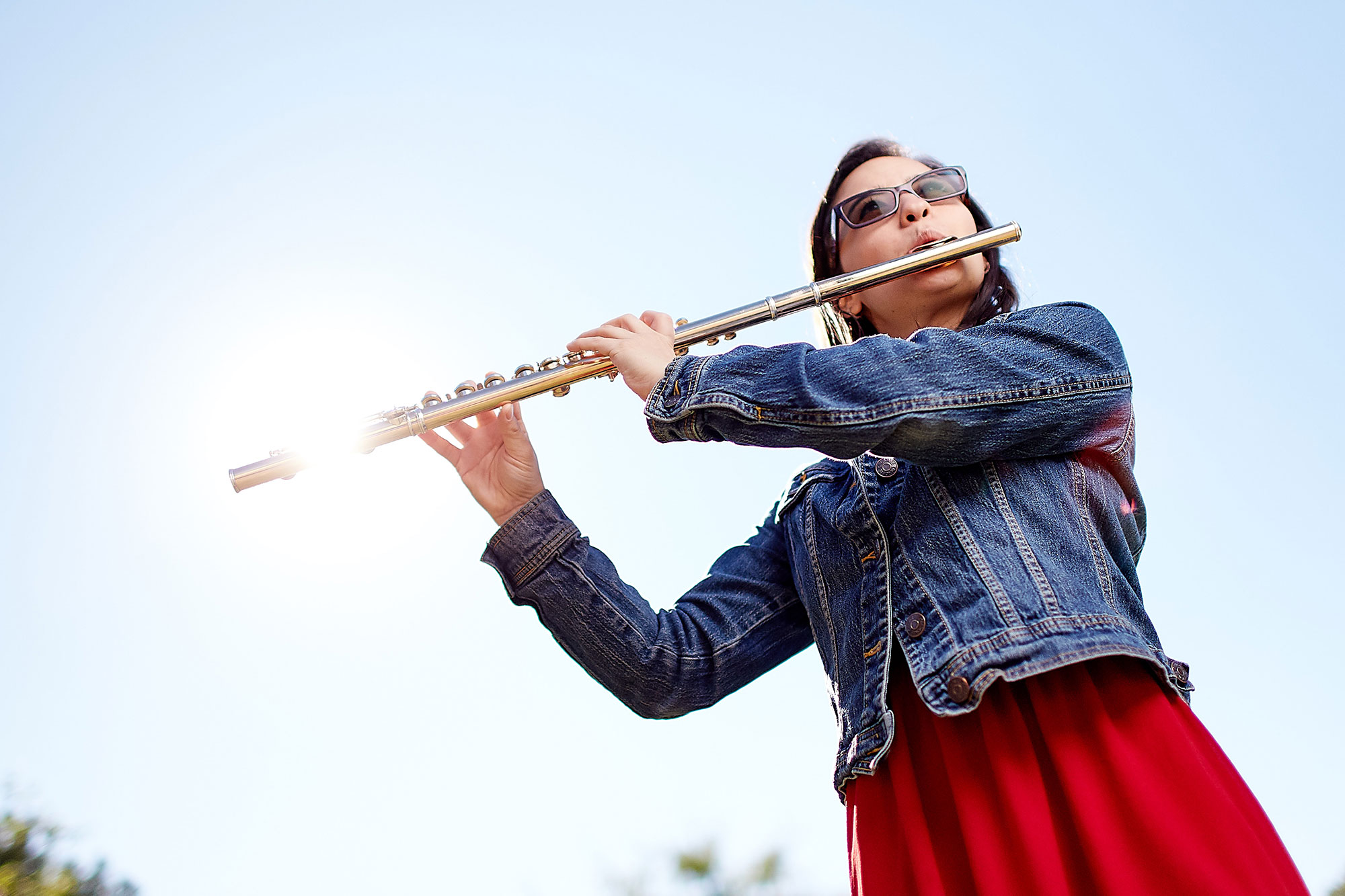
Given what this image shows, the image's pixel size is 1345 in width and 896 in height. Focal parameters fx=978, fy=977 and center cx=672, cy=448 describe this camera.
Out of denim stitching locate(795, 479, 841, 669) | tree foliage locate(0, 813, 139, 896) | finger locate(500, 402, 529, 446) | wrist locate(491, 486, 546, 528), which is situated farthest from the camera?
tree foliage locate(0, 813, 139, 896)

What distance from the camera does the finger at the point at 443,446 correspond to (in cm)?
224

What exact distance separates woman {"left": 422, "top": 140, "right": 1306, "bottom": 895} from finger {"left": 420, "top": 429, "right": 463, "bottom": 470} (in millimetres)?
367

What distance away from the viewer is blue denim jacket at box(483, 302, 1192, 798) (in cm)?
143

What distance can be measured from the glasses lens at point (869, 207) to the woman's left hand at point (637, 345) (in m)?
0.56

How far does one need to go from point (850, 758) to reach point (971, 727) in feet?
0.65

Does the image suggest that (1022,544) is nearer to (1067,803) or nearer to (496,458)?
(1067,803)

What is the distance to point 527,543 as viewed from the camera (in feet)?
6.68

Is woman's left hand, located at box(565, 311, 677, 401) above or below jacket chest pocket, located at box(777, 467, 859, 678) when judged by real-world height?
above

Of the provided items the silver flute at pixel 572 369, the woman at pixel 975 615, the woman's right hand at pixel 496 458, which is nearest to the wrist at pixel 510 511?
the woman's right hand at pixel 496 458

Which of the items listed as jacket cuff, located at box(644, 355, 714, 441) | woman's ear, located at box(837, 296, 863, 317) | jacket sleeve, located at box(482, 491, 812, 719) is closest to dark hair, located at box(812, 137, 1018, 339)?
woman's ear, located at box(837, 296, 863, 317)

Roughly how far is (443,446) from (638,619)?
638mm

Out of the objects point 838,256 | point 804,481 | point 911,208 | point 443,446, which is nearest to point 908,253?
point 911,208

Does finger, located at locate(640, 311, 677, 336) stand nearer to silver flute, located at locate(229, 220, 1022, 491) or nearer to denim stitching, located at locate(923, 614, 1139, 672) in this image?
silver flute, located at locate(229, 220, 1022, 491)

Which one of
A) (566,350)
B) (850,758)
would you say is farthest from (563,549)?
(850,758)
